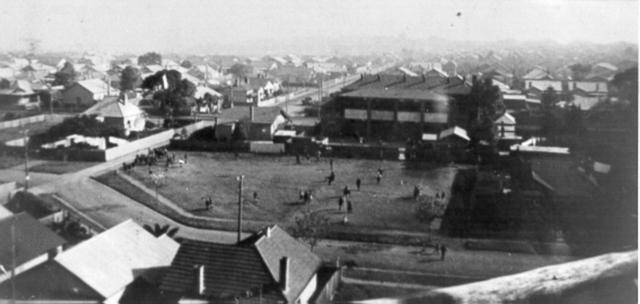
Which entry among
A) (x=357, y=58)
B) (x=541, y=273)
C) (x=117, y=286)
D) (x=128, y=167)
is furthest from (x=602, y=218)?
(x=357, y=58)

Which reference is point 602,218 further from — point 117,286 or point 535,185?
point 117,286

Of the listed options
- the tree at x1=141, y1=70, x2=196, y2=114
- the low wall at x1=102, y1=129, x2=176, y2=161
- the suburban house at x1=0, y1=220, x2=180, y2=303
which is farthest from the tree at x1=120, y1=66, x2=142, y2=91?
the suburban house at x1=0, y1=220, x2=180, y2=303

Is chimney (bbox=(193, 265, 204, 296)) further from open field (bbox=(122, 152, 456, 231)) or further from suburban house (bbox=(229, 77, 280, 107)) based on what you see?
suburban house (bbox=(229, 77, 280, 107))

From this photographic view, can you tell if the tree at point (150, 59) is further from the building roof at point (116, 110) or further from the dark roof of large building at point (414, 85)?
the building roof at point (116, 110)

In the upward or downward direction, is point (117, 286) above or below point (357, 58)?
below

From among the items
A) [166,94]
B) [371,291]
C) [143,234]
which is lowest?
[371,291]

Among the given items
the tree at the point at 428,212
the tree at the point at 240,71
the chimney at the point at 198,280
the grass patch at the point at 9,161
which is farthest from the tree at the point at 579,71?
the tree at the point at 240,71
